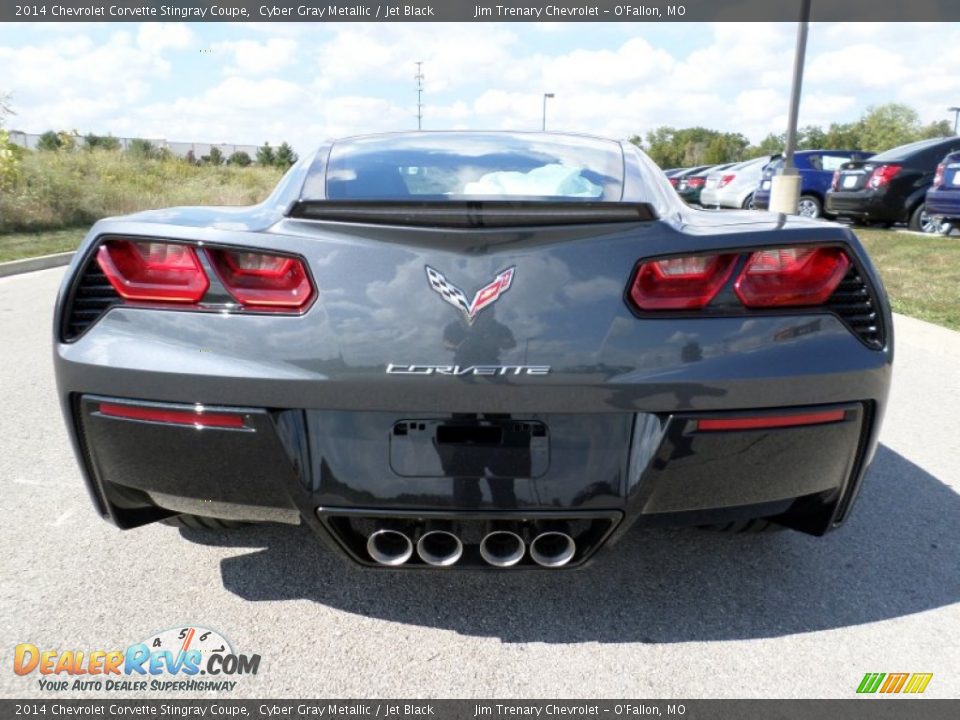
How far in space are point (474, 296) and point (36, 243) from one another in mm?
14623

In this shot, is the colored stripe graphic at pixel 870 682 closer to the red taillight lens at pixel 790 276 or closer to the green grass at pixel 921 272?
the red taillight lens at pixel 790 276

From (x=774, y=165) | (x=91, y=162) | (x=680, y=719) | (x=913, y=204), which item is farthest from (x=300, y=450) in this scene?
(x=91, y=162)

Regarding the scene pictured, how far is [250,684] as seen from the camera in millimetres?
1974

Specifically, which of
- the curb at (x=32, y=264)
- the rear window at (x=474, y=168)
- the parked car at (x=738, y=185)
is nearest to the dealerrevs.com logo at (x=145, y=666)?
the rear window at (x=474, y=168)

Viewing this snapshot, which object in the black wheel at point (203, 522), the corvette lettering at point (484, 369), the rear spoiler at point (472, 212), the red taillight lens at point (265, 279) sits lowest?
the black wheel at point (203, 522)

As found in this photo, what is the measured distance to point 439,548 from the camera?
1.97m

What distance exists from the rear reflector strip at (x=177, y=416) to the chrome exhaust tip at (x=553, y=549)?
2.57 feet

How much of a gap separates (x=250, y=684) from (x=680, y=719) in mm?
1067

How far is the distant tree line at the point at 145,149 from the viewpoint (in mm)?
27172

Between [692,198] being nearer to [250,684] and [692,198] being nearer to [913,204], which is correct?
[913,204]

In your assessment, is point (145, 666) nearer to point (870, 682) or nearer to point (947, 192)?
point (870, 682)

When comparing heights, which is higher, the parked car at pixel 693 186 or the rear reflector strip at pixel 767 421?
the rear reflector strip at pixel 767 421

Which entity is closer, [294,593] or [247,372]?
[247,372]

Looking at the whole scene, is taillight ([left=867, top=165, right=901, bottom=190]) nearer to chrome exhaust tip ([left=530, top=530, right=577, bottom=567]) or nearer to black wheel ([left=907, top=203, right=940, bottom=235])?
black wheel ([left=907, top=203, right=940, bottom=235])
